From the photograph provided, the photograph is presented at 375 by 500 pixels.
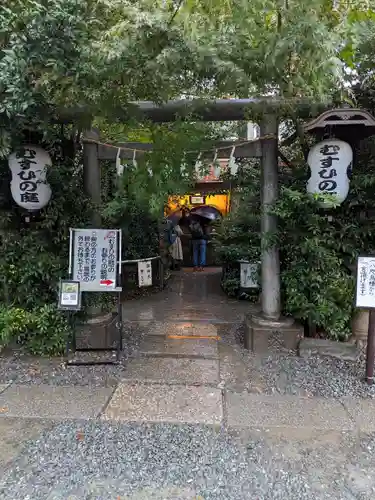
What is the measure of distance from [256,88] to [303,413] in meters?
3.17

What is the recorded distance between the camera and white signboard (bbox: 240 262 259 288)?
762 cm

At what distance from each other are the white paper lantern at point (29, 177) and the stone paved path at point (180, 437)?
6.89 ft

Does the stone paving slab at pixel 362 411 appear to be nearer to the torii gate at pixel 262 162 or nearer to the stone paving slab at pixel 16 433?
the torii gate at pixel 262 162

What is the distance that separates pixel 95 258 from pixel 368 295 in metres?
3.29

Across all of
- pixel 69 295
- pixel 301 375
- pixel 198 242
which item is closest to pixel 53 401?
pixel 69 295

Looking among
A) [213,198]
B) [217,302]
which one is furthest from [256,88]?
[213,198]

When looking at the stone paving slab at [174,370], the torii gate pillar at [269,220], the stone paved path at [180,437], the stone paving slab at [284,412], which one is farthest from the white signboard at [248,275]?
the stone paving slab at [284,412]

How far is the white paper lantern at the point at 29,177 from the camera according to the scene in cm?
477

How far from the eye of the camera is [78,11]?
336 cm

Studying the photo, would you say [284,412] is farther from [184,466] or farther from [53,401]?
[53,401]

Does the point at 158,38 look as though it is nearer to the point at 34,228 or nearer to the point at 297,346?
the point at 34,228

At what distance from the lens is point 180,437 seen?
11.1 feet

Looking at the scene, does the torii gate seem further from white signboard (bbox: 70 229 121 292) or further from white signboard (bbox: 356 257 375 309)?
white signboard (bbox: 356 257 375 309)

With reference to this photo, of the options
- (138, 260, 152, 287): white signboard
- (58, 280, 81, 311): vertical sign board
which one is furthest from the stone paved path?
(138, 260, 152, 287): white signboard
